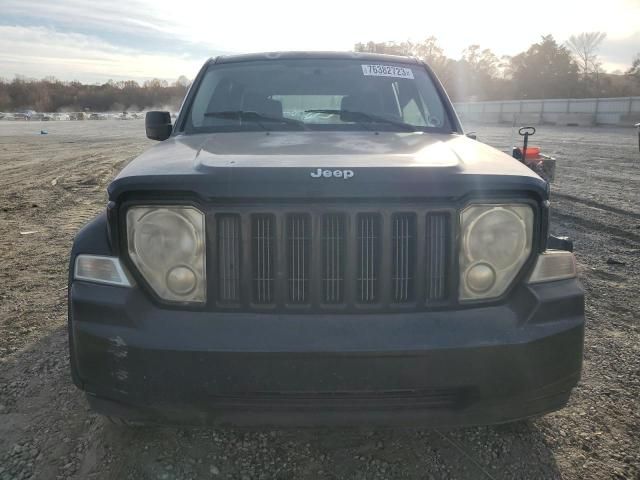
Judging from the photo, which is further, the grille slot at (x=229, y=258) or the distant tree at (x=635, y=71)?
the distant tree at (x=635, y=71)

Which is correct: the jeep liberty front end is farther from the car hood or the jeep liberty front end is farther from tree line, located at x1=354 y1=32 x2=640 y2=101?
tree line, located at x1=354 y1=32 x2=640 y2=101

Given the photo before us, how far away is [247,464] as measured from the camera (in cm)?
241

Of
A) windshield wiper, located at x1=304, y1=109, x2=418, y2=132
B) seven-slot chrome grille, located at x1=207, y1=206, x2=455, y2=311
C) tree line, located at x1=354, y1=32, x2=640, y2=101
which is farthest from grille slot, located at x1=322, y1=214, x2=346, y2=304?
tree line, located at x1=354, y1=32, x2=640, y2=101

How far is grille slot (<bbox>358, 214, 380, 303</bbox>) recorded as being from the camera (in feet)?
6.86

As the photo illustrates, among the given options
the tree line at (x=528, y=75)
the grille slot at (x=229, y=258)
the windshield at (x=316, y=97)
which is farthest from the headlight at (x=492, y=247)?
the tree line at (x=528, y=75)

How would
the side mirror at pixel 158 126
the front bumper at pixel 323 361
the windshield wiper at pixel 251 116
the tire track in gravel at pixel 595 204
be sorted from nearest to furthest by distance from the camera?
the front bumper at pixel 323 361
the windshield wiper at pixel 251 116
the side mirror at pixel 158 126
the tire track in gravel at pixel 595 204

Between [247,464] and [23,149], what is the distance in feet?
64.6

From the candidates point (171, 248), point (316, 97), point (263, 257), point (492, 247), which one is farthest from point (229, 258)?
point (316, 97)

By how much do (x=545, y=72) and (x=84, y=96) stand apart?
2451 inches

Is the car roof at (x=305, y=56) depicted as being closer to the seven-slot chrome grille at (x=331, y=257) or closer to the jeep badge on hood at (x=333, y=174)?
the jeep badge on hood at (x=333, y=174)

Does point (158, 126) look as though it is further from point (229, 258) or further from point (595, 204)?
point (595, 204)

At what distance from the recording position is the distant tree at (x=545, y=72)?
201 feet

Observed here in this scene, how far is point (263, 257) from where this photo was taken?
6.90 ft

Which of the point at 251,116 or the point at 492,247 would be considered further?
the point at 251,116
